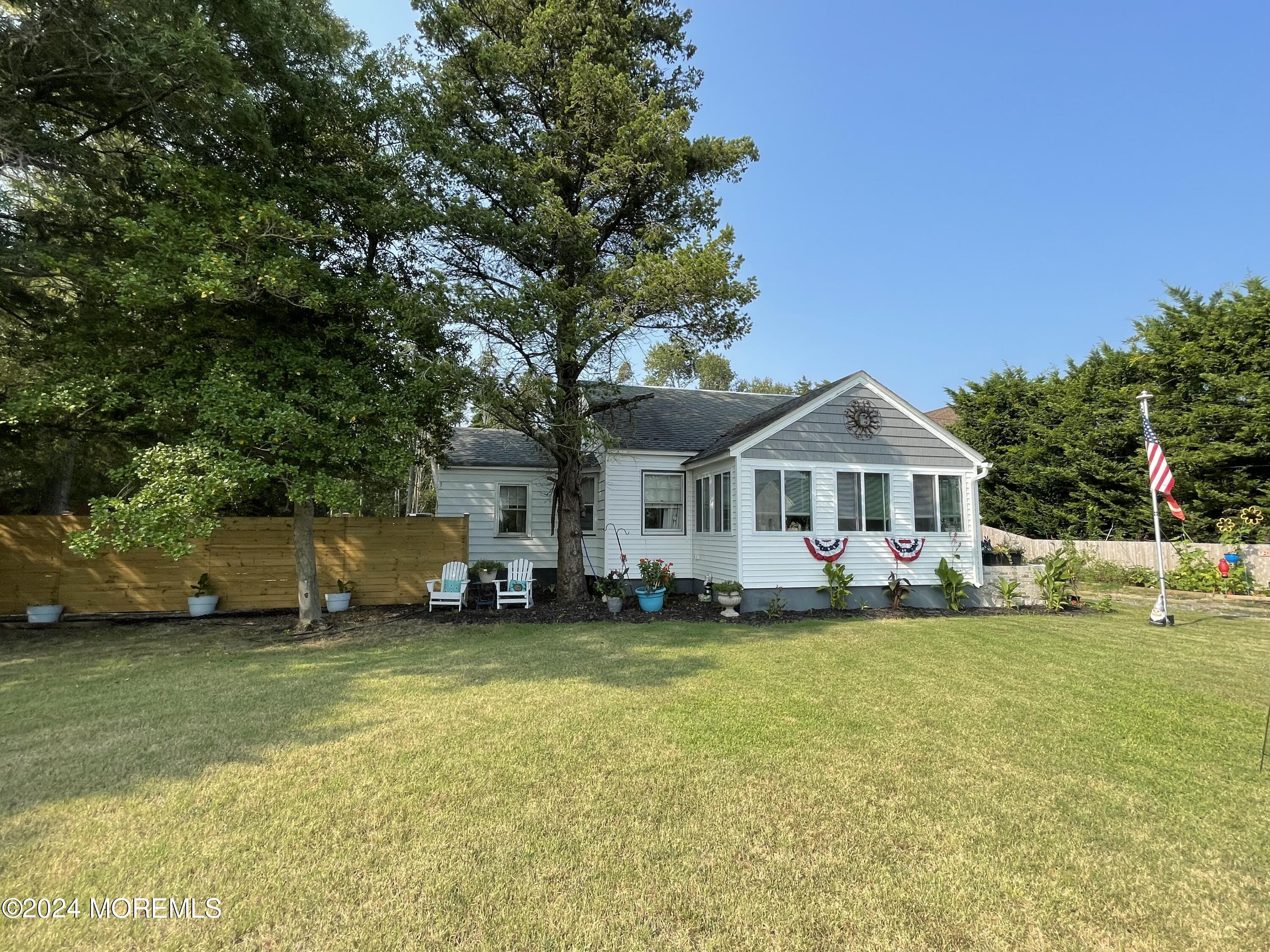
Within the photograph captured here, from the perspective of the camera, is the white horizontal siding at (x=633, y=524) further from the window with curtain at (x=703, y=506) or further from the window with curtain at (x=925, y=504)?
the window with curtain at (x=925, y=504)

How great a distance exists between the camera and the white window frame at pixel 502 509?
47.9ft

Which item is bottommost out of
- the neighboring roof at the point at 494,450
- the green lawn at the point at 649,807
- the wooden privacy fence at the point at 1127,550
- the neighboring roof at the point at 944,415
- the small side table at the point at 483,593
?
the green lawn at the point at 649,807

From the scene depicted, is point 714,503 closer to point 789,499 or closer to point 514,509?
point 789,499

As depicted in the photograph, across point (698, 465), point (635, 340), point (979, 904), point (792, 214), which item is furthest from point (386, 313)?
point (792, 214)

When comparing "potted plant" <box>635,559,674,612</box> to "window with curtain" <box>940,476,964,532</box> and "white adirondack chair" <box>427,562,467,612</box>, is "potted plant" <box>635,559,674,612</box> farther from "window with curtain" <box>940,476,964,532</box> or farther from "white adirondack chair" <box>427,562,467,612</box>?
"window with curtain" <box>940,476,964,532</box>

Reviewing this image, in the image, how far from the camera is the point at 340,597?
36.2 ft

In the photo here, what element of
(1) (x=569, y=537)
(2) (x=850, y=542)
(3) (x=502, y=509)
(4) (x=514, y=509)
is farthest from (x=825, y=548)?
(3) (x=502, y=509)

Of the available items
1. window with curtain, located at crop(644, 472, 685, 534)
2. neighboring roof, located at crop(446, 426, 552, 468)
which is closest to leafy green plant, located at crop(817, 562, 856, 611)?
window with curtain, located at crop(644, 472, 685, 534)

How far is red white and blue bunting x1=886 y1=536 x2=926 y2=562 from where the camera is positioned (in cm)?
1160

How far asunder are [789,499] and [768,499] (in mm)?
451

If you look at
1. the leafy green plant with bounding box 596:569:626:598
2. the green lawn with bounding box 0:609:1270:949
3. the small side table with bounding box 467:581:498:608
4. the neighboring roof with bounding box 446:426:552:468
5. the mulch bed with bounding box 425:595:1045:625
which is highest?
the neighboring roof with bounding box 446:426:552:468

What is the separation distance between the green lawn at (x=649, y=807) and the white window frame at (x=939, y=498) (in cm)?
564

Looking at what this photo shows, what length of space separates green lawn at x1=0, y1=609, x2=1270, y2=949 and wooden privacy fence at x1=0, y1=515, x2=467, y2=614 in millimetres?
4447
